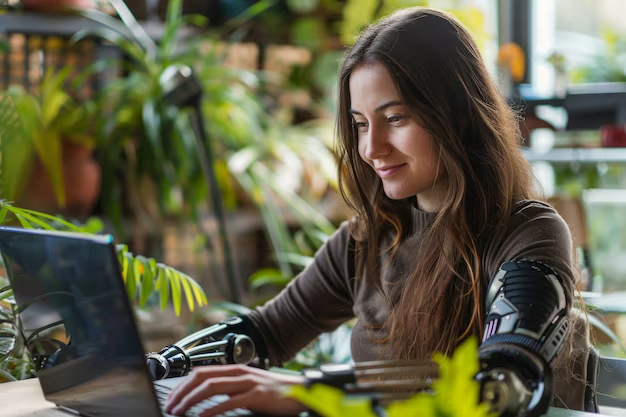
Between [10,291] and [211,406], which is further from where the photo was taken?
[10,291]

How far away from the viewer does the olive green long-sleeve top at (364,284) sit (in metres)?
1.21

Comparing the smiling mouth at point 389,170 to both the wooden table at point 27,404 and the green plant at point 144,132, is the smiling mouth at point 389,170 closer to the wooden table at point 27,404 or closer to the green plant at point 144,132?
the wooden table at point 27,404

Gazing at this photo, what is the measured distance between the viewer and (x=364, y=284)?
1.52 metres

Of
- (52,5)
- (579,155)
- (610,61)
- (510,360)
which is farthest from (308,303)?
(610,61)

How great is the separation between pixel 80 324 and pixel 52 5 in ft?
7.66

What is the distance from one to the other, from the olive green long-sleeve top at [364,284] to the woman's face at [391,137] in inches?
4.9

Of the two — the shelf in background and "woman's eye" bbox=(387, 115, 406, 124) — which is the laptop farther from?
the shelf in background

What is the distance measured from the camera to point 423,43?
1.30 meters

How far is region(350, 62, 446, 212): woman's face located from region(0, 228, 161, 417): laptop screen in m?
0.56

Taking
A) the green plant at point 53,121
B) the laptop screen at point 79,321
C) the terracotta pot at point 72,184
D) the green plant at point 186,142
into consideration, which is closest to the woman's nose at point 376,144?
the laptop screen at point 79,321

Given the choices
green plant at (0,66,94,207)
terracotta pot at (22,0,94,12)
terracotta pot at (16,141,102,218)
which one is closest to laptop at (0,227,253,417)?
green plant at (0,66,94,207)

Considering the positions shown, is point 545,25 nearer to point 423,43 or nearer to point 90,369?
point 423,43

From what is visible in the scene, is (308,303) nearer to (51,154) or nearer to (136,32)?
(51,154)

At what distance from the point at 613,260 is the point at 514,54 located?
1.12m
